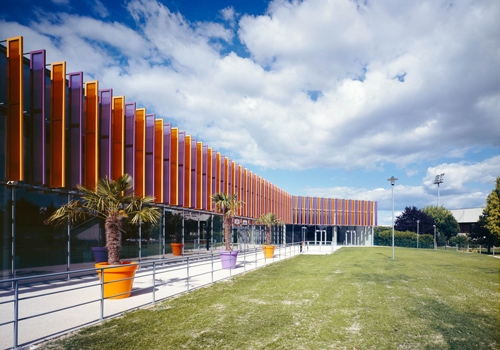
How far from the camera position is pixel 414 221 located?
76.1 metres

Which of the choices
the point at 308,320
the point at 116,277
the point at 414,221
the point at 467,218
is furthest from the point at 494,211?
the point at 116,277

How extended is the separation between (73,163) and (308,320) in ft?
42.1

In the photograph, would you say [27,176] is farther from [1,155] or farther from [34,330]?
[34,330]

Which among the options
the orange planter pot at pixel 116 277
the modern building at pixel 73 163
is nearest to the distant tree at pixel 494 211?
the modern building at pixel 73 163

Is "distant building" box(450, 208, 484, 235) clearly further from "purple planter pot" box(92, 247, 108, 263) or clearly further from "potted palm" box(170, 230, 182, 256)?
"purple planter pot" box(92, 247, 108, 263)

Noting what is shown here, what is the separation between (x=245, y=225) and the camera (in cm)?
3753

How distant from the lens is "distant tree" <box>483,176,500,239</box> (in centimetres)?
4825

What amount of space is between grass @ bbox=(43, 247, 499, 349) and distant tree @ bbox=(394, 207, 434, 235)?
69128mm

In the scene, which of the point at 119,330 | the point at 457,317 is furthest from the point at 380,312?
the point at 119,330

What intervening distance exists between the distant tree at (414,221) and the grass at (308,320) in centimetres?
6913

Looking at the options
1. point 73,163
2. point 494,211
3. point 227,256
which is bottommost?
point 227,256

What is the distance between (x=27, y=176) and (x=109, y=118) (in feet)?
16.9

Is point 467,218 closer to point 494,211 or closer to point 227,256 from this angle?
point 494,211

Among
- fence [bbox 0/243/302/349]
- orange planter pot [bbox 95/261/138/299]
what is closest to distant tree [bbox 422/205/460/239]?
fence [bbox 0/243/302/349]
